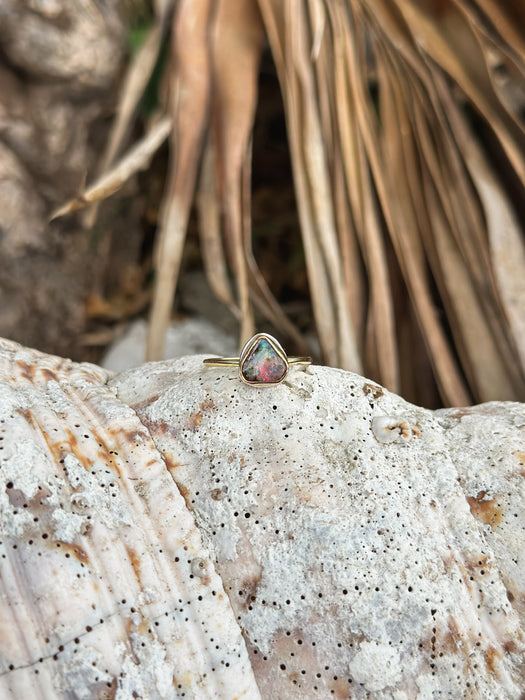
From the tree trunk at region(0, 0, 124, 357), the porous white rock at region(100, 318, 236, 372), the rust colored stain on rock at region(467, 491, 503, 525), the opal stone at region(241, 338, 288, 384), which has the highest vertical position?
the tree trunk at region(0, 0, 124, 357)

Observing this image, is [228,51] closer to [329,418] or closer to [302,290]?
[302,290]

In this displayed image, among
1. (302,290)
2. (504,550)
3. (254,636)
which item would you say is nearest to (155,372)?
(254,636)

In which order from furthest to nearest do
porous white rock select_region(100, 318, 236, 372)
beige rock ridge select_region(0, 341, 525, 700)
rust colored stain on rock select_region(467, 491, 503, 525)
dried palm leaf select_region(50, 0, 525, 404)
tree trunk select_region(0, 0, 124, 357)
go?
1. porous white rock select_region(100, 318, 236, 372)
2. tree trunk select_region(0, 0, 124, 357)
3. dried palm leaf select_region(50, 0, 525, 404)
4. rust colored stain on rock select_region(467, 491, 503, 525)
5. beige rock ridge select_region(0, 341, 525, 700)

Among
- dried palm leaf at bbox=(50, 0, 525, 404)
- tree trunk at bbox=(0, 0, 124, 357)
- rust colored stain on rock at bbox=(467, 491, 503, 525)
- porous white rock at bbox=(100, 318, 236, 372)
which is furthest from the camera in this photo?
porous white rock at bbox=(100, 318, 236, 372)

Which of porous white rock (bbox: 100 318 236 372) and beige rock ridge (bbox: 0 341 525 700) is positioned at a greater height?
porous white rock (bbox: 100 318 236 372)

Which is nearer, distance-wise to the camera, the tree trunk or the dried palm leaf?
the dried palm leaf

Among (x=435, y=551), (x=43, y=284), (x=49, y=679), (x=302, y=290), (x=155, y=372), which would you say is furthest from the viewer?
(x=302, y=290)

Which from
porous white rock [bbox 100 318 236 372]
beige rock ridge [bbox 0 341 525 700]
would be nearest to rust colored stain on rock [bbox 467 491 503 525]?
beige rock ridge [bbox 0 341 525 700]

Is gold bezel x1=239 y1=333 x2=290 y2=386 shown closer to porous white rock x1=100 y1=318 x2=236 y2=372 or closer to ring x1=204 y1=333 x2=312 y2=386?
ring x1=204 y1=333 x2=312 y2=386
